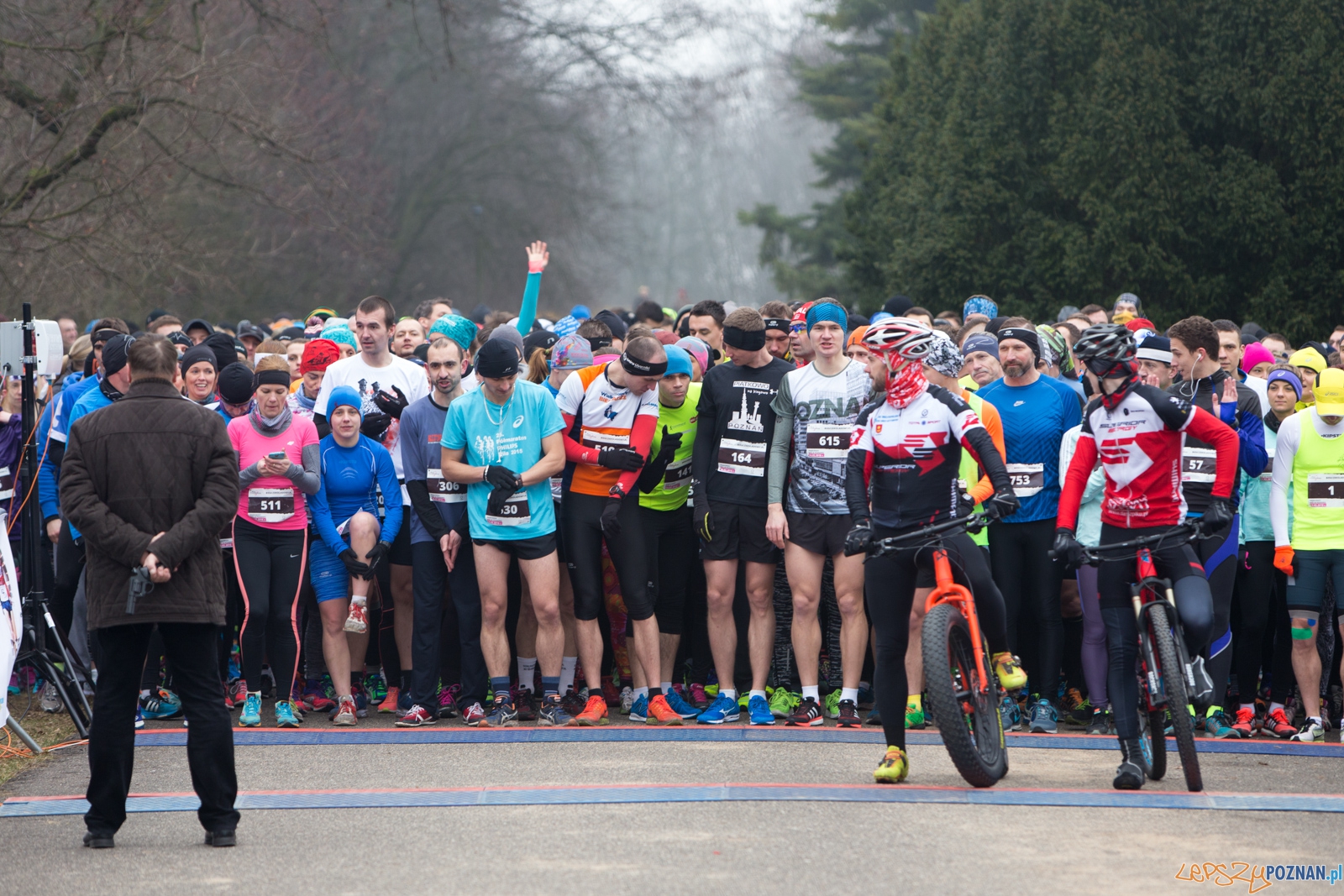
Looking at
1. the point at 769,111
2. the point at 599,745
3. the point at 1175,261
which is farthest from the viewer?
the point at 769,111

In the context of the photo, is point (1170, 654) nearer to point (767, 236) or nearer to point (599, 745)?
point (599, 745)

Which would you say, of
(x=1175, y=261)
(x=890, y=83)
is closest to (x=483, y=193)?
(x=890, y=83)

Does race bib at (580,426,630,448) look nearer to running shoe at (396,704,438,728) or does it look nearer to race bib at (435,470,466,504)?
race bib at (435,470,466,504)

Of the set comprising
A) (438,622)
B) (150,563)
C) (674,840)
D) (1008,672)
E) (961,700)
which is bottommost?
(674,840)

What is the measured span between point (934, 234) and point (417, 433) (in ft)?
50.5

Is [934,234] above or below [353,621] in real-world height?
above

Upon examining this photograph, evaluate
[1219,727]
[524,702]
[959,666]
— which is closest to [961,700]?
[959,666]

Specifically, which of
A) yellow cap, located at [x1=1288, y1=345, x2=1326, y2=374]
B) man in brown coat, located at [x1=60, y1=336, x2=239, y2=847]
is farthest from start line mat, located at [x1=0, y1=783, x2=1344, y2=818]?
yellow cap, located at [x1=1288, y1=345, x2=1326, y2=374]

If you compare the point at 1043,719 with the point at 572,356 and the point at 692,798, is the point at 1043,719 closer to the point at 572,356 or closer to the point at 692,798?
the point at 692,798

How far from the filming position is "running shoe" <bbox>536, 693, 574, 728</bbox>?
9.38 meters

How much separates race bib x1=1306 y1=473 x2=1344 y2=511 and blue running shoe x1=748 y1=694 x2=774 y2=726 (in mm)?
3267

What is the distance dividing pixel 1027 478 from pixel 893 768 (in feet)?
8.10

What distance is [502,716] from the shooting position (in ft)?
30.8

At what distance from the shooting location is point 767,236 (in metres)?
40.5
